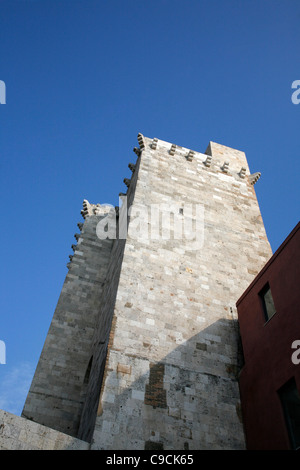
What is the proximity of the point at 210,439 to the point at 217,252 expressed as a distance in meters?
6.26

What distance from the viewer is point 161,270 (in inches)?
488

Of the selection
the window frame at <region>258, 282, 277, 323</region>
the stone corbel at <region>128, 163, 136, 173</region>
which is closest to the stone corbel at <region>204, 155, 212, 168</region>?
the stone corbel at <region>128, 163, 136, 173</region>

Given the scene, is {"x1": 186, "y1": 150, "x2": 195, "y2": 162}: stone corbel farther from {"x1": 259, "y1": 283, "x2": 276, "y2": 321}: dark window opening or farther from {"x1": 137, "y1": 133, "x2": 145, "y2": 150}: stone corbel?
{"x1": 259, "y1": 283, "x2": 276, "y2": 321}: dark window opening

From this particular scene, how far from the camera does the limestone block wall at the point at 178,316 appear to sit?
9.08 meters

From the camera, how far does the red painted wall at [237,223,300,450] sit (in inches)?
334

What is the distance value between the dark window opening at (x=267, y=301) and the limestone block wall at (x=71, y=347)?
6.76 m

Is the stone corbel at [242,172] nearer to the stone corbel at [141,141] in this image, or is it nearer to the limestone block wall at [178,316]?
the limestone block wall at [178,316]

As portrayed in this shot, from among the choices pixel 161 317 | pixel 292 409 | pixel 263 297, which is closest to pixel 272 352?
pixel 292 409

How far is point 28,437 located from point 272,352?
216 inches

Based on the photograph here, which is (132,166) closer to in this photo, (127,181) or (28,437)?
(127,181)

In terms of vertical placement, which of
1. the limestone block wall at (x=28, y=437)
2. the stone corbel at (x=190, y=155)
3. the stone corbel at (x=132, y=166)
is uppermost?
the stone corbel at (x=132, y=166)

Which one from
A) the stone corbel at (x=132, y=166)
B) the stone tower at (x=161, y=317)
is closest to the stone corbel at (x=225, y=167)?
the stone tower at (x=161, y=317)

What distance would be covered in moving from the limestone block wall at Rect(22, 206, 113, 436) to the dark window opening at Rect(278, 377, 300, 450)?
22.7 feet
